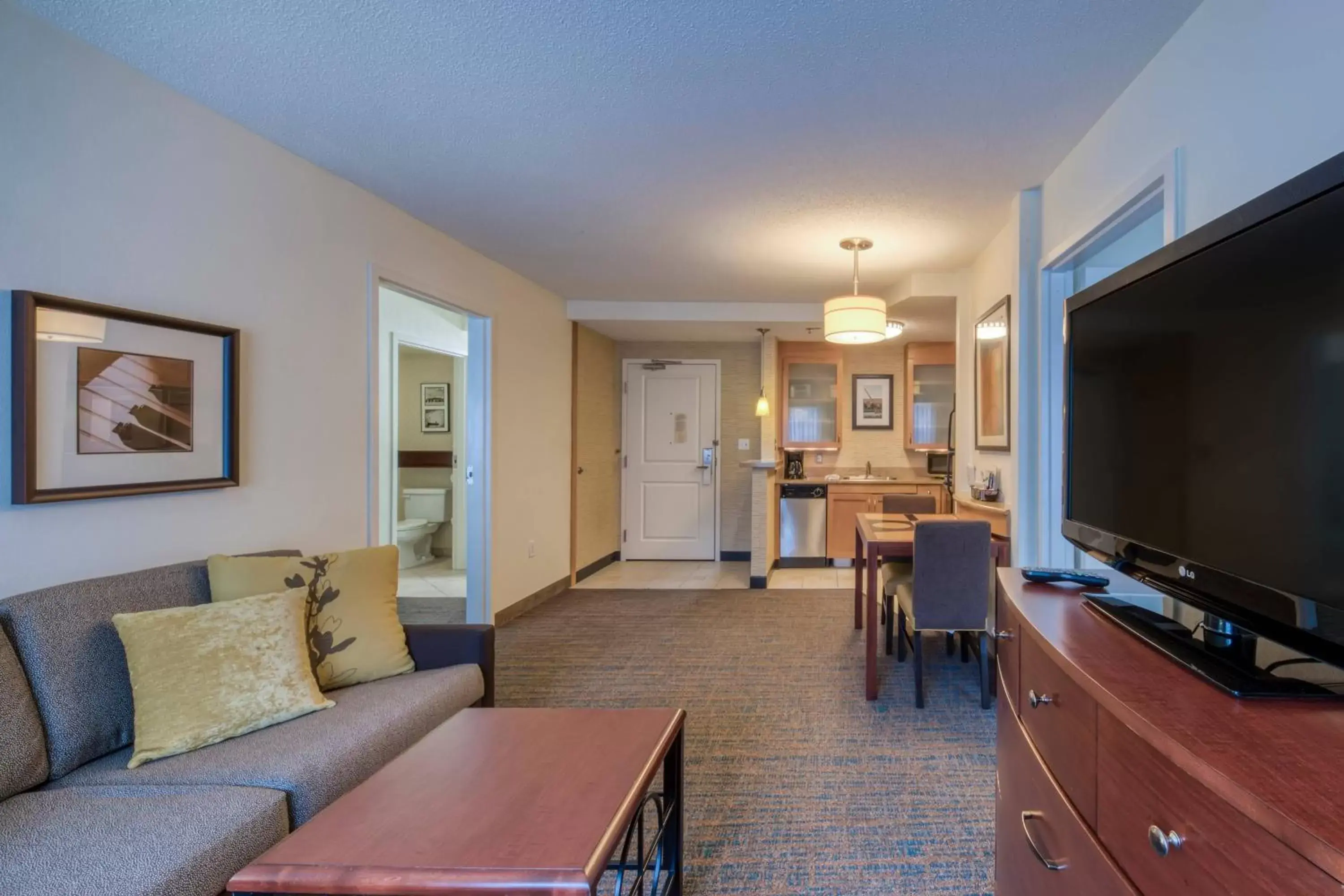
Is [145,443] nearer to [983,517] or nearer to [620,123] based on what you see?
[620,123]

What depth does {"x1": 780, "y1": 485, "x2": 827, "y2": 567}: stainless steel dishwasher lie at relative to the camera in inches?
230

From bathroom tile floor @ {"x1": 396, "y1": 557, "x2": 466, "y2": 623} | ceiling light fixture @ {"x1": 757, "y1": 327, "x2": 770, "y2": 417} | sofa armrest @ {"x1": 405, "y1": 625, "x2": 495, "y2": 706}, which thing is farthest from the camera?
ceiling light fixture @ {"x1": 757, "y1": 327, "x2": 770, "y2": 417}

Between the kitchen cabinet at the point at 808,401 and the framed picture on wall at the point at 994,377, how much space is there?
8.13ft

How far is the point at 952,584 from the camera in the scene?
8.89ft

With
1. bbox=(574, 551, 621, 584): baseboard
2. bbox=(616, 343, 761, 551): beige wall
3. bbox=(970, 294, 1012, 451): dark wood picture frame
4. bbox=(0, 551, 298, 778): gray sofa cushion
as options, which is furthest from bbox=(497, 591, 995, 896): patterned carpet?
bbox=(616, 343, 761, 551): beige wall

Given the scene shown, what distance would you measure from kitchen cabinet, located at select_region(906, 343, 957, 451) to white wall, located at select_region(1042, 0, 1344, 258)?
400 centimetres

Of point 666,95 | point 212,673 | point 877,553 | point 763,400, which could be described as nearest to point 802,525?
point 763,400

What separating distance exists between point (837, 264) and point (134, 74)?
3322 mm

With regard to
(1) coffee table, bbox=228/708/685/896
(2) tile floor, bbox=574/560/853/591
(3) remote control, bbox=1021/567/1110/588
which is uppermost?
(3) remote control, bbox=1021/567/1110/588

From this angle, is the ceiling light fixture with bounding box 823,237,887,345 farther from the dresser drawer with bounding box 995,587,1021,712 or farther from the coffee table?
the coffee table

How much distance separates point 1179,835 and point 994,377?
286 cm

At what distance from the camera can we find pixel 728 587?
5.09m

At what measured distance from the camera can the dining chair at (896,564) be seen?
326cm

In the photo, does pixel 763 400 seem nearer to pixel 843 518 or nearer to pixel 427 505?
pixel 843 518
